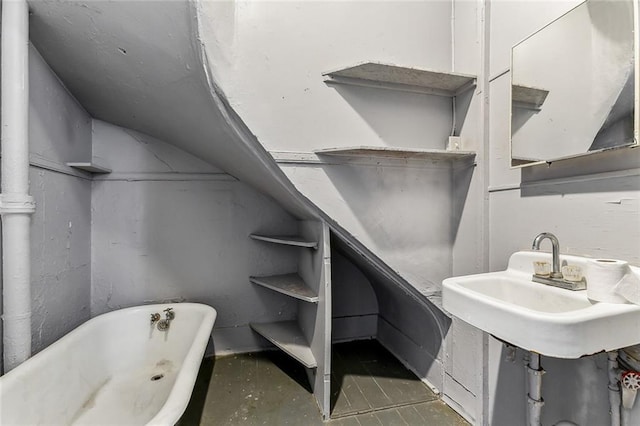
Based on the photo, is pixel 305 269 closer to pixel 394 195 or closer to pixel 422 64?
pixel 394 195

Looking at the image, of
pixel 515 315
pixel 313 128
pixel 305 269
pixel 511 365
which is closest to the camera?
pixel 515 315

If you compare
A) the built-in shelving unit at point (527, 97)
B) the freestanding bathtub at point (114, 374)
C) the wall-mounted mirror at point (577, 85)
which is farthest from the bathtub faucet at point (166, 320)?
the built-in shelving unit at point (527, 97)

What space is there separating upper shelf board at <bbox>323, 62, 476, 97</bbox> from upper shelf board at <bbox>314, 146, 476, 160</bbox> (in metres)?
0.38

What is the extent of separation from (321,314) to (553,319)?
3.66 ft

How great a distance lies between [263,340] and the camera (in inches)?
93.0

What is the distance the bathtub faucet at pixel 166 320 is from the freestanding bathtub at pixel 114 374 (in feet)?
0.08

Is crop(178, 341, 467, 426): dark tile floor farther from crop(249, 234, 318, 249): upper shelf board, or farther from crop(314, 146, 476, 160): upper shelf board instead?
crop(314, 146, 476, 160): upper shelf board

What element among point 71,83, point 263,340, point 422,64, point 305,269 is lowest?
point 263,340

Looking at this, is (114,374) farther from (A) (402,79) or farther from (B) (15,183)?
(A) (402,79)

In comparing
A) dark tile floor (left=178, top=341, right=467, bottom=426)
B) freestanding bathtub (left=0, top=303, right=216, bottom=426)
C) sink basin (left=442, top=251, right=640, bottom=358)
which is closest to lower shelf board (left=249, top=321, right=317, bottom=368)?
dark tile floor (left=178, top=341, right=467, bottom=426)

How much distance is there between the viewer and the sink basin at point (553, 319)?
77 cm

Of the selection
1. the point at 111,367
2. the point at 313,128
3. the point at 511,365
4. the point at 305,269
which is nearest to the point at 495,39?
the point at 313,128

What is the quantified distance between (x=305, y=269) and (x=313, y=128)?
3.48 feet

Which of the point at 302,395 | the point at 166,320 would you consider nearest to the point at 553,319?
the point at 302,395
